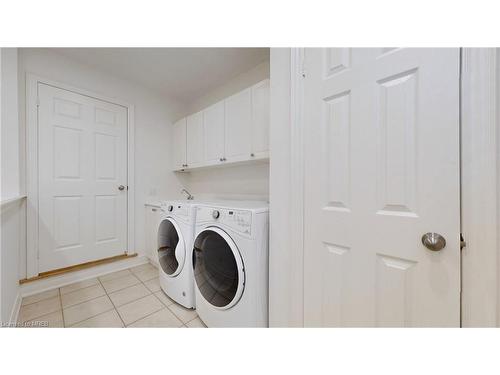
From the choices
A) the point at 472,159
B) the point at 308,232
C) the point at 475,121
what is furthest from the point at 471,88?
the point at 308,232

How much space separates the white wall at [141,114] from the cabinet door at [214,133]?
34.7 inches

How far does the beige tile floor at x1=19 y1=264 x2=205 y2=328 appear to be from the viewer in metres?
1.32

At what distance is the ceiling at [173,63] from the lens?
5.72 ft

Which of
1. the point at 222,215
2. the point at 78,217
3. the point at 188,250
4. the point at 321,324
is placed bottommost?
the point at 321,324

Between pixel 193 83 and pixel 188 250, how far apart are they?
203 centimetres

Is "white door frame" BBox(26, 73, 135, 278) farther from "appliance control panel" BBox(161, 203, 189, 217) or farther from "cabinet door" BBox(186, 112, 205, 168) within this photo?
"cabinet door" BBox(186, 112, 205, 168)

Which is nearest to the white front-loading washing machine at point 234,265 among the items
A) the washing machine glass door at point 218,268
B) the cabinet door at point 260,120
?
the washing machine glass door at point 218,268

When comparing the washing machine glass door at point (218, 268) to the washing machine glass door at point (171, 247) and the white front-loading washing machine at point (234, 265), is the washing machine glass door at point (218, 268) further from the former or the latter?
the washing machine glass door at point (171, 247)

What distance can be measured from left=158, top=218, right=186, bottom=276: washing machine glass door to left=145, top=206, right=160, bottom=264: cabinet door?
0.50m

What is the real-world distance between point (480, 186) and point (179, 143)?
266 cm

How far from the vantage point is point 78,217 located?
1.95 m

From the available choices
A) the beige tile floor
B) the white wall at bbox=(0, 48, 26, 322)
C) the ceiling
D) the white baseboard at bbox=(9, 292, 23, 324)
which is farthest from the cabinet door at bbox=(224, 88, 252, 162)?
the white baseboard at bbox=(9, 292, 23, 324)

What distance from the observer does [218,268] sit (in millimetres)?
1198

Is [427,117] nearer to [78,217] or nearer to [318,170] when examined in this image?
[318,170]
